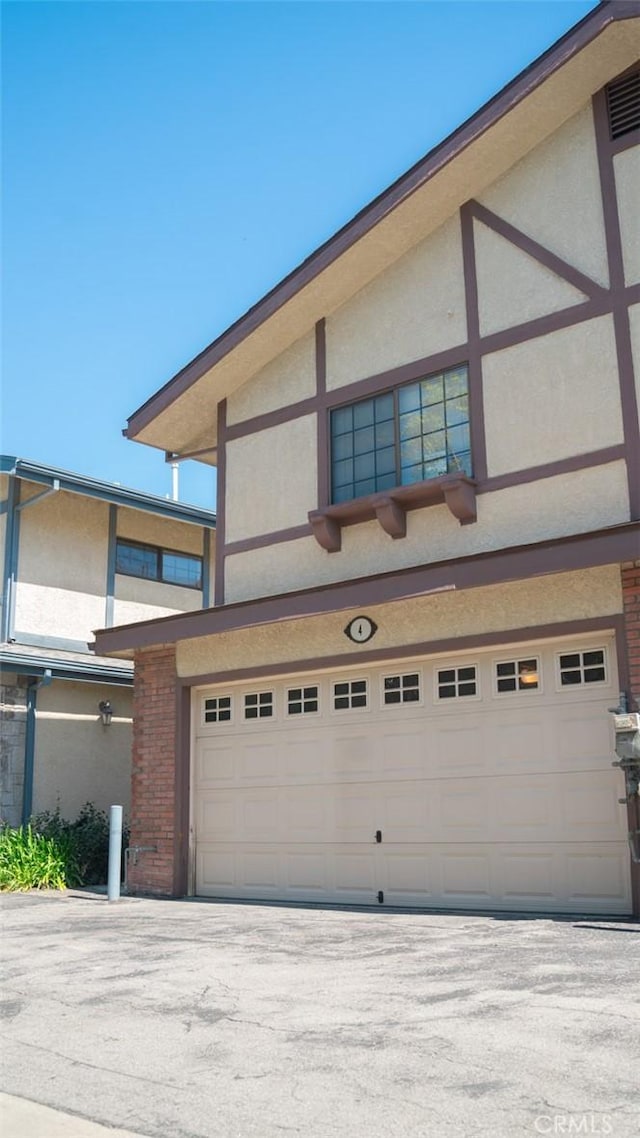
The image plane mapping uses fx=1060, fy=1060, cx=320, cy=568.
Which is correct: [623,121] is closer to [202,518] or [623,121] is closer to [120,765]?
[202,518]

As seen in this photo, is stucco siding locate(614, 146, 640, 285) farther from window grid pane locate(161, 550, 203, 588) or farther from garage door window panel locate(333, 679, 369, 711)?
window grid pane locate(161, 550, 203, 588)

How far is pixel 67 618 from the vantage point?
672 inches

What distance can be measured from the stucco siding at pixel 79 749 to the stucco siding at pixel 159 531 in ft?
9.34

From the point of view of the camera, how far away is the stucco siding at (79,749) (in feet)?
52.4

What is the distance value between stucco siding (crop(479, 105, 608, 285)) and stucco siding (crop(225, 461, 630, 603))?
2133mm

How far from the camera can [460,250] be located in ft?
38.3

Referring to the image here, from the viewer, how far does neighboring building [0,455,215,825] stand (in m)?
15.7

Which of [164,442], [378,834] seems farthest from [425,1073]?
[164,442]

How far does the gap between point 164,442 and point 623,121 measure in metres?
7.13

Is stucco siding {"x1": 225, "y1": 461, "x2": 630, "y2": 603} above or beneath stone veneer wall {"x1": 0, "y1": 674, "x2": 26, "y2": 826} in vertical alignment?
above

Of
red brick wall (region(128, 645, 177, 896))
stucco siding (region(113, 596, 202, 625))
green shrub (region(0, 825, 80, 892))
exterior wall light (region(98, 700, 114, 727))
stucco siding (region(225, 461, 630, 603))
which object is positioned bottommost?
green shrub (region(0, 825, 80, 892))

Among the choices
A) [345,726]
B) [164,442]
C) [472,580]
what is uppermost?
[164,442]

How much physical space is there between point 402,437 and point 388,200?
2591mm

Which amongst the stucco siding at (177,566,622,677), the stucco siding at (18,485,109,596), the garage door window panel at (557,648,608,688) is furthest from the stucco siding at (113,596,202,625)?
the garage door window panel at (557,648,608,688)
